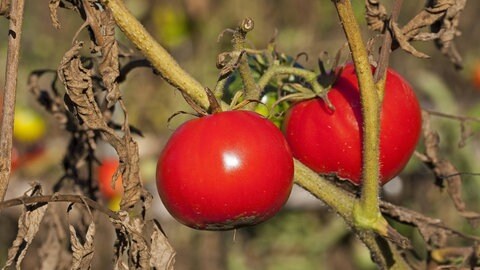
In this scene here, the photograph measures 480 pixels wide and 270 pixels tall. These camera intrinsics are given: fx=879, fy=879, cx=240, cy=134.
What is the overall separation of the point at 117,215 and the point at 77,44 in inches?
9.0

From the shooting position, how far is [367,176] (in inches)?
45.4

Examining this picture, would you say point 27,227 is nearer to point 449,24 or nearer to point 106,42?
point 106,42

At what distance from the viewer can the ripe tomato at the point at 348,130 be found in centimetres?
121

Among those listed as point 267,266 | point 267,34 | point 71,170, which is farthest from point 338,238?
point 71,170

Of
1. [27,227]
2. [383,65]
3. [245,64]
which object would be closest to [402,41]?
[383,65]

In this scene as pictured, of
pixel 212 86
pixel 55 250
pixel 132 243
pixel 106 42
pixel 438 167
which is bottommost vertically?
pixel 212 86

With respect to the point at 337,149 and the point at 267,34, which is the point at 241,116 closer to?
the point at 337,149

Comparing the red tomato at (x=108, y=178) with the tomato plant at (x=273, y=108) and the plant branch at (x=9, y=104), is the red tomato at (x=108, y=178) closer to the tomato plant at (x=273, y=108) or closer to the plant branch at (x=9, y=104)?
the tomato plant at (x=273, y=108)

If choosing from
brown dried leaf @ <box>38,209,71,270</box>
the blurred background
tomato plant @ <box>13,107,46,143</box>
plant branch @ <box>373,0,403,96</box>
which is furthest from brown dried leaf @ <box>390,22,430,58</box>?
tomato plant @ <box>13,107,46,143</box>

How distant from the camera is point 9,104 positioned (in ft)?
3.58

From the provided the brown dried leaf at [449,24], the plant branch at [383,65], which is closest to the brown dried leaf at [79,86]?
the plant branch at [383,65]

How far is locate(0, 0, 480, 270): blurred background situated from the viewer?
3510mm

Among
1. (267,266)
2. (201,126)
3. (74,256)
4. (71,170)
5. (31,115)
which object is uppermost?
(201,126)

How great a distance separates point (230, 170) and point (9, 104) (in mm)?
287
